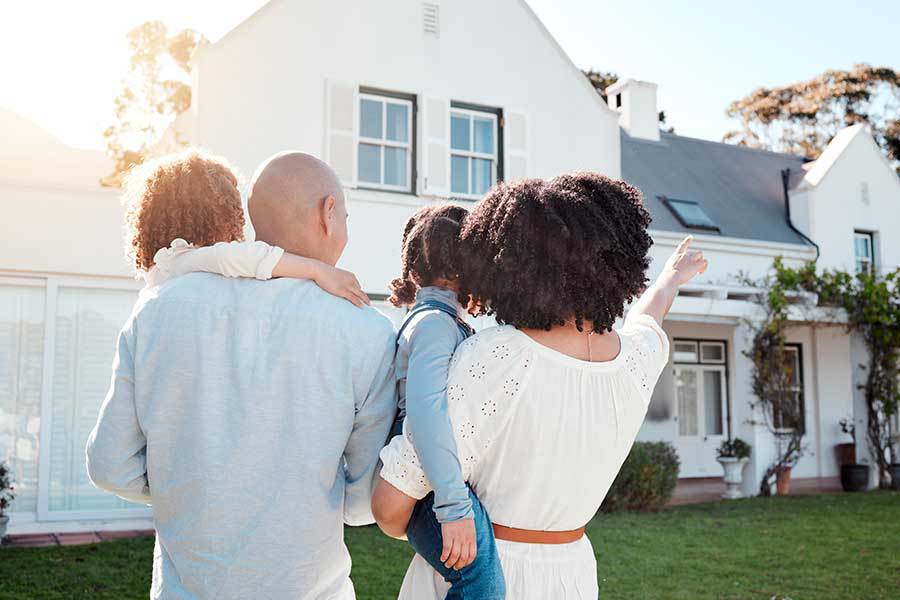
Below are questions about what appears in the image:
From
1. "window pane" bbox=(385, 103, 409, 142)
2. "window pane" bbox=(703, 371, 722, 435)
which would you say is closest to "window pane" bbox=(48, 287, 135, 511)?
"window pane" bbox=(385, 103, 409, 142)

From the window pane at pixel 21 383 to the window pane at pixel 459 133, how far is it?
17.8 feet

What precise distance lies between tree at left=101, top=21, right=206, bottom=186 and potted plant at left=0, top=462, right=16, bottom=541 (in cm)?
780

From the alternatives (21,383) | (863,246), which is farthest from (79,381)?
(863,246)

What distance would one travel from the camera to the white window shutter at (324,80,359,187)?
10010 millimetres

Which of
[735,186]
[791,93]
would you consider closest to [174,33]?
[735,186]

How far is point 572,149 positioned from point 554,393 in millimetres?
10330

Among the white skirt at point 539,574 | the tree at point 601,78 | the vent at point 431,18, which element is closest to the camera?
the white skirt at point 539,574

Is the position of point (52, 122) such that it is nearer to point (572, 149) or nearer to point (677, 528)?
point (572, 149)

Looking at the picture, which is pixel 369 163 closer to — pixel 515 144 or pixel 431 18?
pixel 515 144

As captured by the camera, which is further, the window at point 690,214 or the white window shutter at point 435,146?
the window at point 690,214

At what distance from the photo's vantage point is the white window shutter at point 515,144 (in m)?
11.1

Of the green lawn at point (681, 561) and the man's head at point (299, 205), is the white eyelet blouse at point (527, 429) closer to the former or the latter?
the man's head at point (299, 205)

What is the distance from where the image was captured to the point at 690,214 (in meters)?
15.1

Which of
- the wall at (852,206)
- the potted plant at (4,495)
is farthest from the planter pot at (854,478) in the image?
the potted plant at (4,495)
